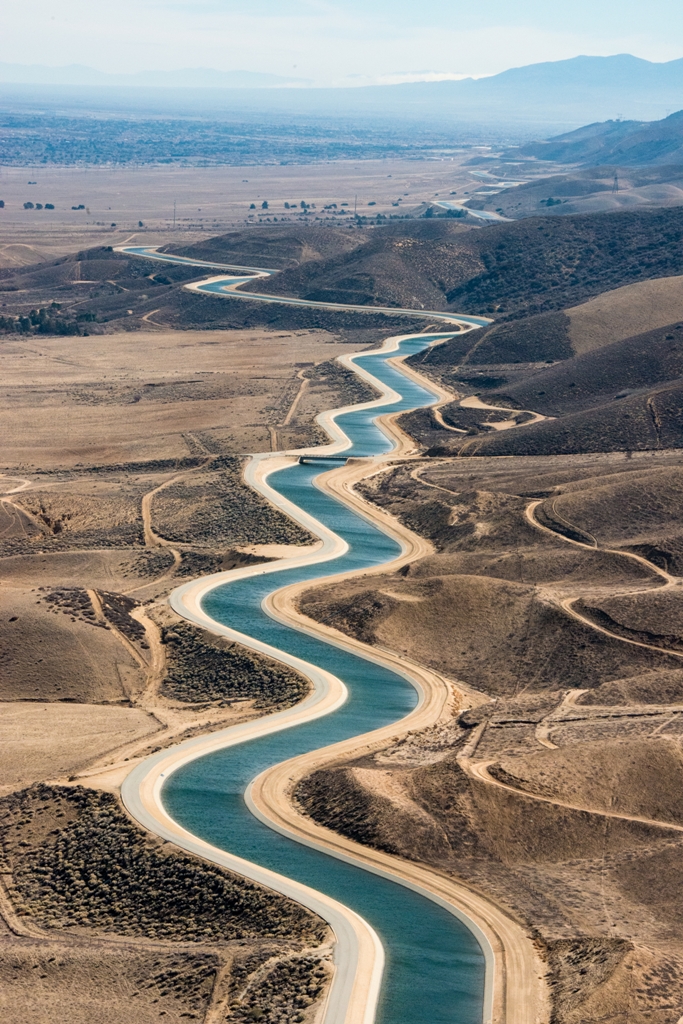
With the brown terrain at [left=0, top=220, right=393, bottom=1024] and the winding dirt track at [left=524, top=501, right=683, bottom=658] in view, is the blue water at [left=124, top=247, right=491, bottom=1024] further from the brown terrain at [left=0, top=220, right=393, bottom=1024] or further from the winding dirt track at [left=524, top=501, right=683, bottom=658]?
the winding dirt track at [left=524, top=501, right=683, bottom=658]

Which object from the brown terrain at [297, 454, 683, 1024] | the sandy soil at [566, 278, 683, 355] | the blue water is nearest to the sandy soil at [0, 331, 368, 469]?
the sandy soil at [566, 278, 683, 355]

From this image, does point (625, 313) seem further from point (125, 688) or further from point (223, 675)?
point (125, 688)

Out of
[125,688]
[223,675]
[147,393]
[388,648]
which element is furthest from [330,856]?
[147,393]

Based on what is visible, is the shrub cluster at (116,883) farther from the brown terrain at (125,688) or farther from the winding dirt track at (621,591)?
the winding dirt track at (621,591)

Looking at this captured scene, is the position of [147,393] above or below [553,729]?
above

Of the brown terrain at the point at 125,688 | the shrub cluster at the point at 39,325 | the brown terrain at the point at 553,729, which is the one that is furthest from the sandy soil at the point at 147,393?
the brown terrain at the point at 553,729

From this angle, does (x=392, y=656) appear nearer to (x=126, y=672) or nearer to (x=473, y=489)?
(x=126, y=672)
